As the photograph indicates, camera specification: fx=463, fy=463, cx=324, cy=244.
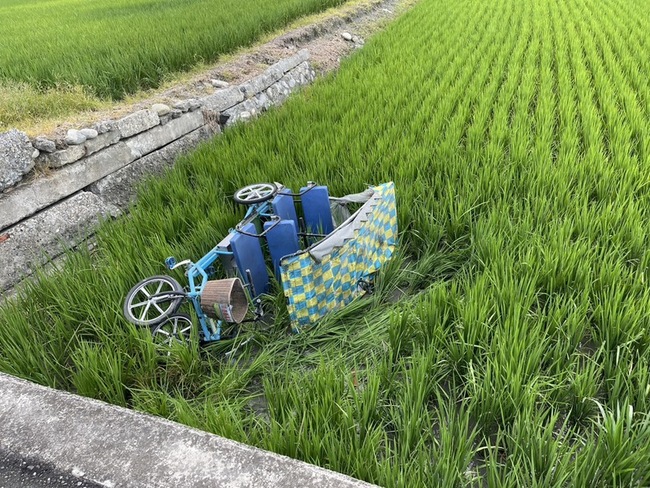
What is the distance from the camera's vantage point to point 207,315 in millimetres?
1687

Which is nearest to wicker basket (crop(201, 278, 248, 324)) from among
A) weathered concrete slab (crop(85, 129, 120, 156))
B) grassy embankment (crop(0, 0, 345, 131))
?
weathered concrete slab (crop(85, 129, 120, 156))

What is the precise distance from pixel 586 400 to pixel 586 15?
8207 mm

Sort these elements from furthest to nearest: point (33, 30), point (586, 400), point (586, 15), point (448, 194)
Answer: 1. point (586, 15)
2. point (33, 30)
3. point (448, 194)
4. point (586, 400)

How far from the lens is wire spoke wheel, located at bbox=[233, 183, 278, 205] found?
83.7 inches

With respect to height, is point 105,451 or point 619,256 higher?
point 105,451

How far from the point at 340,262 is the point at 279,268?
0.97 feet

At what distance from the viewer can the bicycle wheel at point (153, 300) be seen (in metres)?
1.71

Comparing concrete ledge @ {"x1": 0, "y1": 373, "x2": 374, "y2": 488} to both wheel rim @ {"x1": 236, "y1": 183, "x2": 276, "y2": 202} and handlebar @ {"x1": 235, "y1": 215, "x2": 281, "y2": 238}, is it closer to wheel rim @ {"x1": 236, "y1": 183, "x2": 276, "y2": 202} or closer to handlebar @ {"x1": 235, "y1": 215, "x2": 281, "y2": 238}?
handlebar @ {"x1": 235, "y1": 215, "x2": 281, "y2": 238}

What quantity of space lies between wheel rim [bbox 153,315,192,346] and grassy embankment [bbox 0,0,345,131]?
203cm

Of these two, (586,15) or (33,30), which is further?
(586,15)

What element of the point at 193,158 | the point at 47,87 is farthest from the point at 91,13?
the point at 193,158

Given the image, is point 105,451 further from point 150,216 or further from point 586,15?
point 586,15

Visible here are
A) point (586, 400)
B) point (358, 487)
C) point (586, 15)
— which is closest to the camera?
point (358, 487)

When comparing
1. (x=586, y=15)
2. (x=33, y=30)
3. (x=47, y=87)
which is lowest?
(x=586, y=15)
